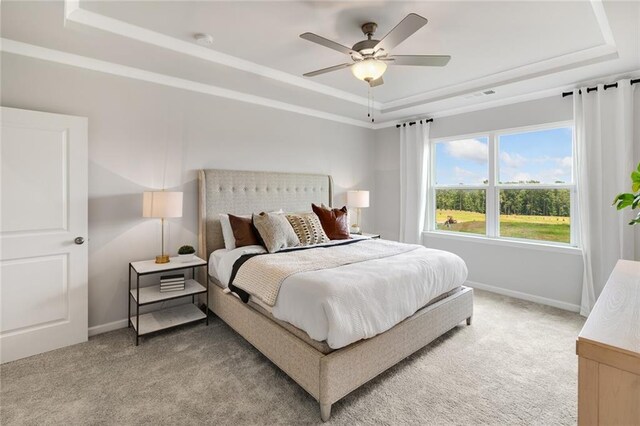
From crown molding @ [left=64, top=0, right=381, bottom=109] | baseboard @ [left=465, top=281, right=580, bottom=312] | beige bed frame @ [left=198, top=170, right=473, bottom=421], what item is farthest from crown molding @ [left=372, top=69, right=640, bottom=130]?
baseboard @ [left=465, top=281, right=580, bottom=312]

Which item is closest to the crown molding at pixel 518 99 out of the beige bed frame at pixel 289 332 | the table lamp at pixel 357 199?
the table lamp at pixel 357 199

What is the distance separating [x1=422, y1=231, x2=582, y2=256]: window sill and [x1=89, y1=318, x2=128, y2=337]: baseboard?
13.9 ft

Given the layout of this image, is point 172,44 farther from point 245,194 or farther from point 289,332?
point 289,332

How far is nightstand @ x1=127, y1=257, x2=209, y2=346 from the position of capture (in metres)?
2.81

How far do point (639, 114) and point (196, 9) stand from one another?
4315 mm

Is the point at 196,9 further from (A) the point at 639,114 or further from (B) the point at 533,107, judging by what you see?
(A) the point at 639,114

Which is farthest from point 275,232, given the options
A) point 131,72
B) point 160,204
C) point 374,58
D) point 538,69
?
point 538,69

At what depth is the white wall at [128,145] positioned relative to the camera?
276cm

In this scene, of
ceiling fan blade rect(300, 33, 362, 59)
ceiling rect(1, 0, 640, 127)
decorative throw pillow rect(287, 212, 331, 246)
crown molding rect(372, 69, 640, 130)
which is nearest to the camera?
ceiling fan blade rect(300, 33, 362, 59)

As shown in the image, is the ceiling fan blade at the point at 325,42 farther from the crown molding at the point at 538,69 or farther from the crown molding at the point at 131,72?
the crown molding at the point at 131,72

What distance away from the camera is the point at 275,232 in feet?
10.4

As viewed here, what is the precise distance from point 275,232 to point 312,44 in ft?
5.91

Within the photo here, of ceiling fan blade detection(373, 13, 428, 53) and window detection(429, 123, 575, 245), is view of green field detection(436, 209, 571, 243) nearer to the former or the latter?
window detection(429, 123, 575, 245)

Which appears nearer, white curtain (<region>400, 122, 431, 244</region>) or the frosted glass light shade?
the frosted glass light shade
